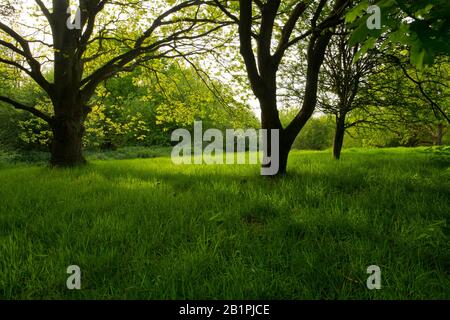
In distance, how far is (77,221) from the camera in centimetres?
325

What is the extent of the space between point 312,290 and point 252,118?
299 inches

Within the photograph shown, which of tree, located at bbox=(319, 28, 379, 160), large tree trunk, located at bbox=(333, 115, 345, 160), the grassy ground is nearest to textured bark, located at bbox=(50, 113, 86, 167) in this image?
the grassy ground

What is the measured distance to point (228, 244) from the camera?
8.74 ft

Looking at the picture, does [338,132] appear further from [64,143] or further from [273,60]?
[64,143]

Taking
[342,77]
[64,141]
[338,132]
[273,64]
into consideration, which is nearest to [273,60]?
[273,64]

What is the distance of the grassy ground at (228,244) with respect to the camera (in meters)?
1.99

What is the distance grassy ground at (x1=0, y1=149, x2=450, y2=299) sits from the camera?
199 centimetres

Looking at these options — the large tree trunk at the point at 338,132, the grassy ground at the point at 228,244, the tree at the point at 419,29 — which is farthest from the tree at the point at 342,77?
the tree at the point at 419,29

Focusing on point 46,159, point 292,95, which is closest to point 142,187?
point 292,95

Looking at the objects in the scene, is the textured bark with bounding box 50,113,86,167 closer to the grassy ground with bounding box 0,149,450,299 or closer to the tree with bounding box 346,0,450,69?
the grassy ground with bounding box 0,149,450,299

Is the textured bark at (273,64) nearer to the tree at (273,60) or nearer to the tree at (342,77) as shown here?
the tree at (273,60)

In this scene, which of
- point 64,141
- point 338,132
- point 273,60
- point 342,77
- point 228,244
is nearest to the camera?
point 228,244

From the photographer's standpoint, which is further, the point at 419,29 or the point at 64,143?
the point at 64,143

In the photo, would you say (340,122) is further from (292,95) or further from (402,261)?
(402,261)
